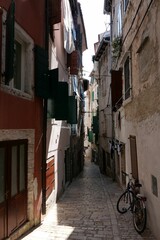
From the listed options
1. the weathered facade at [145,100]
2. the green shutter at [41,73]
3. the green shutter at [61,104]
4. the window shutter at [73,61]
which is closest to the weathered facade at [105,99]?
the window shutter at [73,61]

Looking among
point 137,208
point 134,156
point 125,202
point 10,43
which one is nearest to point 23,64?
point 10,43

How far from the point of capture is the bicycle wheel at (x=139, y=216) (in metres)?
8.20

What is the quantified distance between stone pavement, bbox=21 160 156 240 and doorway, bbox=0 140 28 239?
658mm

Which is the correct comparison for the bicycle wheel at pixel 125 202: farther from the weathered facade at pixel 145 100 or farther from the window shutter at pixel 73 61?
the window shutter at pixel 73 61

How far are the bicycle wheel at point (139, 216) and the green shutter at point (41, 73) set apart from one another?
13.5ft

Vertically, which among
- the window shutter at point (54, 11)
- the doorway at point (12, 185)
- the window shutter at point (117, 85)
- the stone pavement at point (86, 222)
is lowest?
the stone pavement at point (86, 222)

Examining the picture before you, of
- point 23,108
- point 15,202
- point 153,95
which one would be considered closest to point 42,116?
point 23,108

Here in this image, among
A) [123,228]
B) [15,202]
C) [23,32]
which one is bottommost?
[123,228]

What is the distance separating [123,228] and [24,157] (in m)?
3.43

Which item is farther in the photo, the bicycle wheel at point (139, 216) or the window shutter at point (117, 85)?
the window shutter at point (117, 85)

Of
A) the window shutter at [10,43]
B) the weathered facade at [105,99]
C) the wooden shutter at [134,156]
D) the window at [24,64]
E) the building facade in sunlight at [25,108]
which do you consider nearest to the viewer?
the window shutter at [10,43]

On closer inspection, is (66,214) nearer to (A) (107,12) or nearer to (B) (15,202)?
(B) (15,202)

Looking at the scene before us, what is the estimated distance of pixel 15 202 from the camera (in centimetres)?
750

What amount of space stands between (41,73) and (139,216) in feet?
16.1
